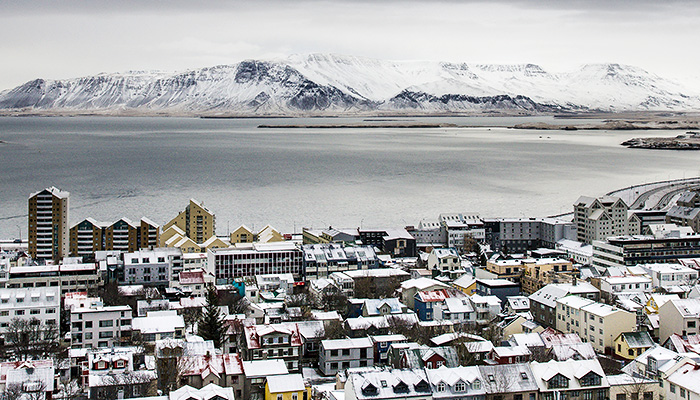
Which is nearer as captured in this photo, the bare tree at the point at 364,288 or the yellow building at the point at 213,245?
the bare tree at the point at 364,288

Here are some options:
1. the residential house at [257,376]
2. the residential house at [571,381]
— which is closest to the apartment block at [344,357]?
the residential house at [257,376]

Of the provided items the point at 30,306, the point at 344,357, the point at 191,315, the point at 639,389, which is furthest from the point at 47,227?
the point at 639,389

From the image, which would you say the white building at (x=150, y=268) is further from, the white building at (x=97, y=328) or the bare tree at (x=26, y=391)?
the bare tree at (x=26, y=391)

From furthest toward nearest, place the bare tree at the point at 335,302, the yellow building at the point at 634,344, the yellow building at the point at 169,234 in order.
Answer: the yellow building at the point at 169,234 → the bare tree at the point at 335,302 → the yellow building at the point at 634,344

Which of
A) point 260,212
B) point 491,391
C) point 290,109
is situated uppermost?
point 290,109

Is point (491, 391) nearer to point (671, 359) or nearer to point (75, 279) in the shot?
point (671, 359)

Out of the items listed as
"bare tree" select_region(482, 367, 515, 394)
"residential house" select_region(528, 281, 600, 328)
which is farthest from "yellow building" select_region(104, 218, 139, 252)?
"bare tree" select_region(482, 367, 515, 394)

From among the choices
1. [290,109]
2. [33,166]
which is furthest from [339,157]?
[290,109]
